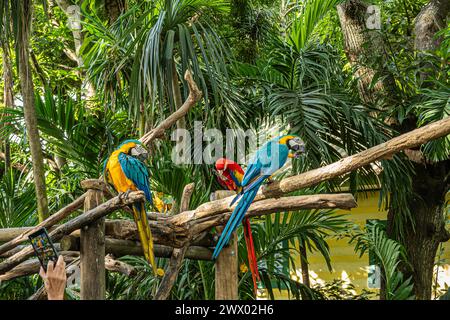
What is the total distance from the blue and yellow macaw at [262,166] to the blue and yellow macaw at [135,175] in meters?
0.42

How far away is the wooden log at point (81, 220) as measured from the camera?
3109mm

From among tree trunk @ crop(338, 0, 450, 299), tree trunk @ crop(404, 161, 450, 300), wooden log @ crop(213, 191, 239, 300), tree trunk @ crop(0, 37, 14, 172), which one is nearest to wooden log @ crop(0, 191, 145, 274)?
wooden log @ crop(213, 191, 239, 300)

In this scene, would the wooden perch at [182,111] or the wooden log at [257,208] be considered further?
the wooden perch at [182,111]

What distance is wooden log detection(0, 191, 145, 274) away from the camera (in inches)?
122

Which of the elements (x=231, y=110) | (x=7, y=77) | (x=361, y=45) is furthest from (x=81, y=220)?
(x=361, y=45)

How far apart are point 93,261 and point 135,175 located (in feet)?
1.58

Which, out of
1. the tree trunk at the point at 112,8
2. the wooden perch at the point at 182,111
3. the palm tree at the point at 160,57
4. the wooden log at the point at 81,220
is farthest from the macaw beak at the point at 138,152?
the tree trunk at the point at 112,8

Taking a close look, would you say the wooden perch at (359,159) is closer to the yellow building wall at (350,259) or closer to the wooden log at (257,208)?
the wooden log at (257,208)

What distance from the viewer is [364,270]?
7703mm

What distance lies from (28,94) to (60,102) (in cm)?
116

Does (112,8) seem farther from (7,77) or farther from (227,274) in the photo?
(227,274)

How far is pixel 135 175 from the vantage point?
3322 millimetres

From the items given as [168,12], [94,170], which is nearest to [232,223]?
[168,12]

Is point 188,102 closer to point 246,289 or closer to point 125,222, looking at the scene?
point 125,222
